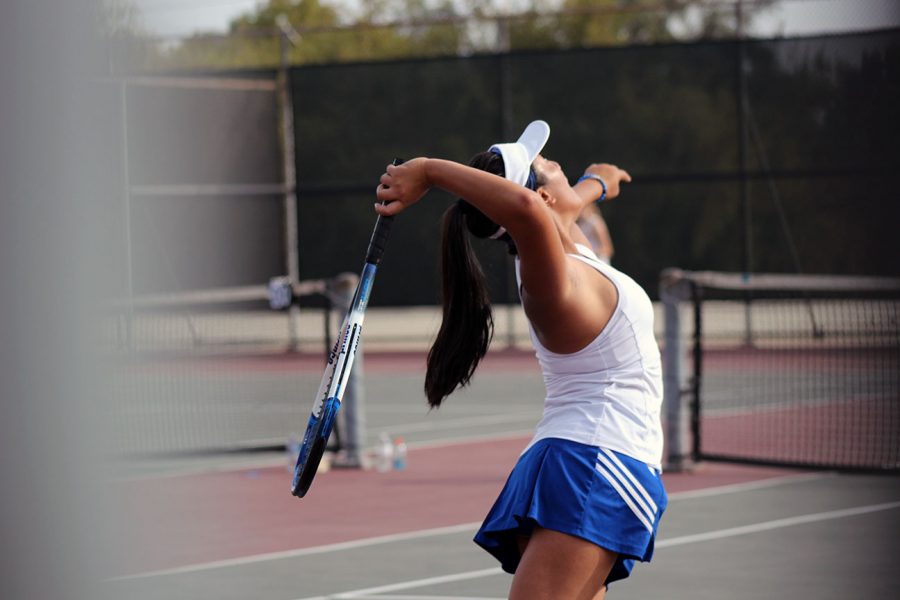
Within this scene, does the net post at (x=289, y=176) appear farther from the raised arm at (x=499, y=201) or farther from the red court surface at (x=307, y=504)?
the raised arm at (x=499, y=201)

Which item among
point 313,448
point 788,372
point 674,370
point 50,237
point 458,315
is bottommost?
point 788,372

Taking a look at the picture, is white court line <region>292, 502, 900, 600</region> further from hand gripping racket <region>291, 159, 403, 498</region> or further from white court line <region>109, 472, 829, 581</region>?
hand gripping racket <region>291, 159, 403, 498</region>

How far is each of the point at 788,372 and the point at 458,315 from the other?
36.3 feet

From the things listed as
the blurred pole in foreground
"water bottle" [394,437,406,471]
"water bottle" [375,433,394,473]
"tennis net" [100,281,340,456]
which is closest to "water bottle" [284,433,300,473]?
"tennis net" [100,281,340,456]

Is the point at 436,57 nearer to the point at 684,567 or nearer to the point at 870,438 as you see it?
the point at 870,438

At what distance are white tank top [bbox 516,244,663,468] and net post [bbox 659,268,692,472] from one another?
5.36 metres

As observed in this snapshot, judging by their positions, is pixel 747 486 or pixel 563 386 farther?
→ pixel 747 486

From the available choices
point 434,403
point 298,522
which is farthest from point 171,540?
point 434,403

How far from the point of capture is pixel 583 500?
3.20 metres

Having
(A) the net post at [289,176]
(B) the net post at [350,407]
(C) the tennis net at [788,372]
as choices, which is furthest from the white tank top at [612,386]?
(A) the net post at [289,176]

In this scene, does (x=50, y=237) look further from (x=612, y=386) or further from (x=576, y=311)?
(x=612, y=386)

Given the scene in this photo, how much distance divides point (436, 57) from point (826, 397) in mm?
6884

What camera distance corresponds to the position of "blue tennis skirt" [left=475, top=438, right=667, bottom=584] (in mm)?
3195

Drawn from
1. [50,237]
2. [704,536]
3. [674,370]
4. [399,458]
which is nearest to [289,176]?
[399,458]
